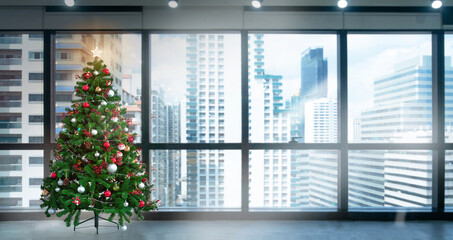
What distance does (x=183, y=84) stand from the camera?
483 centimetres

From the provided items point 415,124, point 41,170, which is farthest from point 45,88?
point 415,124

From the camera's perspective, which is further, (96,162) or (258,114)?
(258,114)

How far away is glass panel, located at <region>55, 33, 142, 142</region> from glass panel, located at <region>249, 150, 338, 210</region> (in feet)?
5.79

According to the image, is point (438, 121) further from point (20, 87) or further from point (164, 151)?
Result: point (20, 87)

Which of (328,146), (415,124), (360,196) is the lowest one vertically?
(360,196)

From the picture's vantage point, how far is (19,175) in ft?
15.6

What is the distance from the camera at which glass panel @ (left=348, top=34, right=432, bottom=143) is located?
15.6 ft

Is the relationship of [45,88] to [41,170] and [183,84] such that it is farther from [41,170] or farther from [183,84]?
[183,84]

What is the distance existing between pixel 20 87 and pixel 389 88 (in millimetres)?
5136

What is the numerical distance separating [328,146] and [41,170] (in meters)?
3.98

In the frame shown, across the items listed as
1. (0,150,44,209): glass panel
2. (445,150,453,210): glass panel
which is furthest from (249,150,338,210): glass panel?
(0,150,44,209): glass panel

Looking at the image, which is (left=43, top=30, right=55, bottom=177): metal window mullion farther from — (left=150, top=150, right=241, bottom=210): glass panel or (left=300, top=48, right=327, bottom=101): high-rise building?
(left=300, top=48, right=327, bottom=101): high-rise building

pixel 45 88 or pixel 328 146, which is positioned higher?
pixel 45 88

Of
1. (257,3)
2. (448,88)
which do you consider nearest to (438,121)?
(448,88)
